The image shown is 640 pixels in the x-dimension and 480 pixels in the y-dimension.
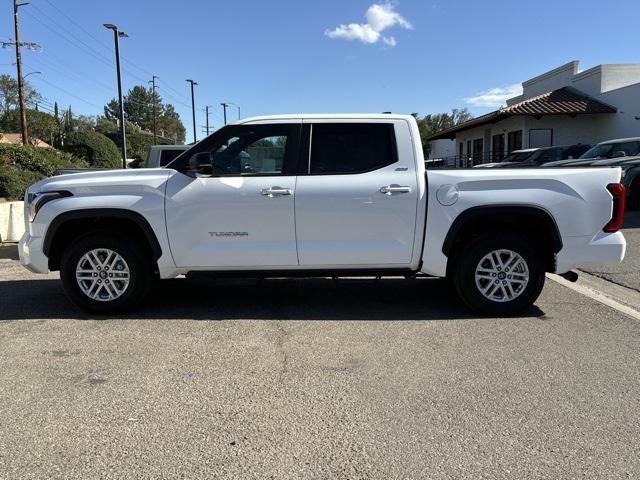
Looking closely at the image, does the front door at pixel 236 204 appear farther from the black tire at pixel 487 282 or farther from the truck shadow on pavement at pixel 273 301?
the black tire at pixel 487 282

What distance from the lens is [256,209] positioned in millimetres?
5258

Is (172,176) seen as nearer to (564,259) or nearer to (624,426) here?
(564,259)

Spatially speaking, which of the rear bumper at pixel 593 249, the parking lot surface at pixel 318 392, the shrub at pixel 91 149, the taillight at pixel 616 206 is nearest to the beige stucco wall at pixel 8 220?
the parking lot surface at pixel 318 392

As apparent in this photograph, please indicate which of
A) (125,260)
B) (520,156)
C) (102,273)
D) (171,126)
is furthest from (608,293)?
(171,126)

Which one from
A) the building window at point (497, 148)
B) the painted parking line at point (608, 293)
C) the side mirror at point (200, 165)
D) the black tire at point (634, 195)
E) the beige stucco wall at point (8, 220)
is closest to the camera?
the side mirror at point (200, 165)

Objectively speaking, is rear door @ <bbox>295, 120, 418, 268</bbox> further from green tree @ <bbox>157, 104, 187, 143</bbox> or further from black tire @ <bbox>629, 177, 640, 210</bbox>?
green tree @ <bbox>157, 104, 187, 143</bbox>

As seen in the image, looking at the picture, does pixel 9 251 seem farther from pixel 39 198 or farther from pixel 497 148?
pixel 497 148

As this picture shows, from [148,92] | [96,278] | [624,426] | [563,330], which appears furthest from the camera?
[148,92]

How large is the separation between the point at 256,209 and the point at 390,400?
2383 millimetres

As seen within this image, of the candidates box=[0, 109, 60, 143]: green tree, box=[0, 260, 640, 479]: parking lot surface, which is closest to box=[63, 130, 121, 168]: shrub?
box=[0, 260, 640, 479]: parking lot surface

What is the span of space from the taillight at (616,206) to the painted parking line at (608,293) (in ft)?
3.39

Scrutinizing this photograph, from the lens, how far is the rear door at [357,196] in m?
5.25

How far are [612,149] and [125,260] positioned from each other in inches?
556

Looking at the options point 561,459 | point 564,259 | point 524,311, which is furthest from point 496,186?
point 561,459
